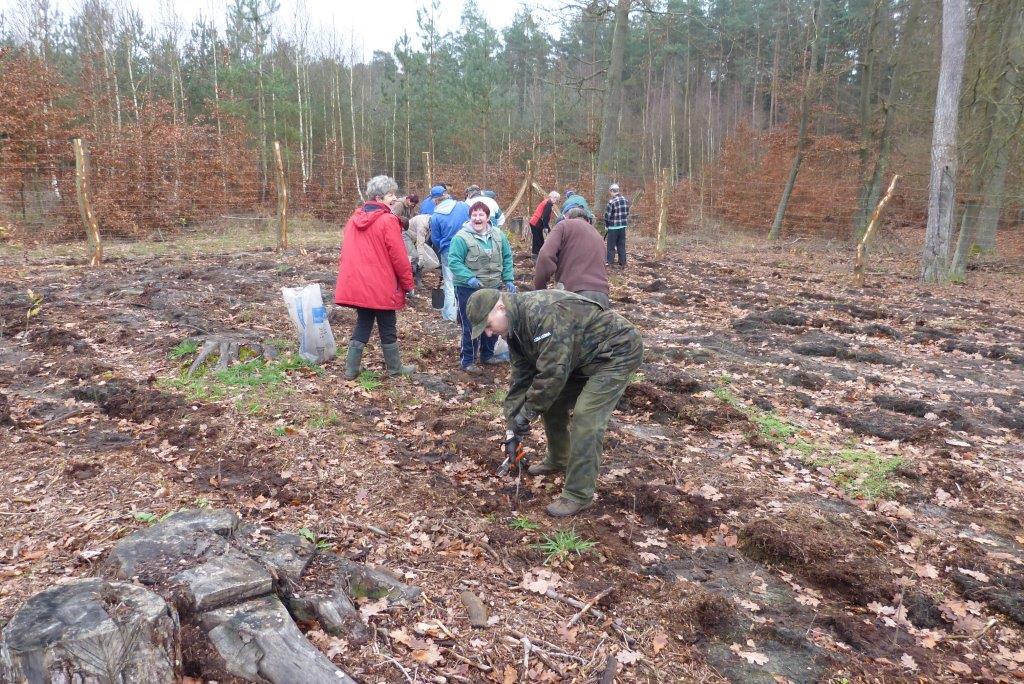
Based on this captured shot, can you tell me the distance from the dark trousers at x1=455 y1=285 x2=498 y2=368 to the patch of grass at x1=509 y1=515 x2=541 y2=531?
2.84 m

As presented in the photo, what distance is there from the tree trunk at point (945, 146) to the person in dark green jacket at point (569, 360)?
11.9 meters

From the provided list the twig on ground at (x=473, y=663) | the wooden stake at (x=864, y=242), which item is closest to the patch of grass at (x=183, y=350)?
the twig on ground at (x=473, y=663)

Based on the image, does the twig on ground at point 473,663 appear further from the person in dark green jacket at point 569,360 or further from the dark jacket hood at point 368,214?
the dark jacket hood at point 368,214

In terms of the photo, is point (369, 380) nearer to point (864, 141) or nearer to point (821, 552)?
point (821, 552)

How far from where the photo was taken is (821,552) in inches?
153

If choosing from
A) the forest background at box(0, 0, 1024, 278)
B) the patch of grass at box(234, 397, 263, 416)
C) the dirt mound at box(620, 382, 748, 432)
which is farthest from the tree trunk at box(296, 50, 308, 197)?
Answer: the dirt mound at box(620, 382, 748, 432)

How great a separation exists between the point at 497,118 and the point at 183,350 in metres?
21.5

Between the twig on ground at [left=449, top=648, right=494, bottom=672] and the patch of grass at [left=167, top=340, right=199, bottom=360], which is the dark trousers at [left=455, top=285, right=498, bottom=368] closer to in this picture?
the patch of grass at [left=167, top=340, right=199, bottom=360]

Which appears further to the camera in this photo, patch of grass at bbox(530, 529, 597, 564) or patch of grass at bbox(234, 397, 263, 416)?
patch of grass at bbox(234, 397, 263, 416)

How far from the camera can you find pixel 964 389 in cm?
678

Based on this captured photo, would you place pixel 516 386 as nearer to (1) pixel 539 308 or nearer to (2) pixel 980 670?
(1) pixel 539 308

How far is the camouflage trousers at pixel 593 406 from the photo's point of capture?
4.07m

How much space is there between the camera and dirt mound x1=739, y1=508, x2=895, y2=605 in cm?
368

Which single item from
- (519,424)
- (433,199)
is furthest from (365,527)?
(433,199)
